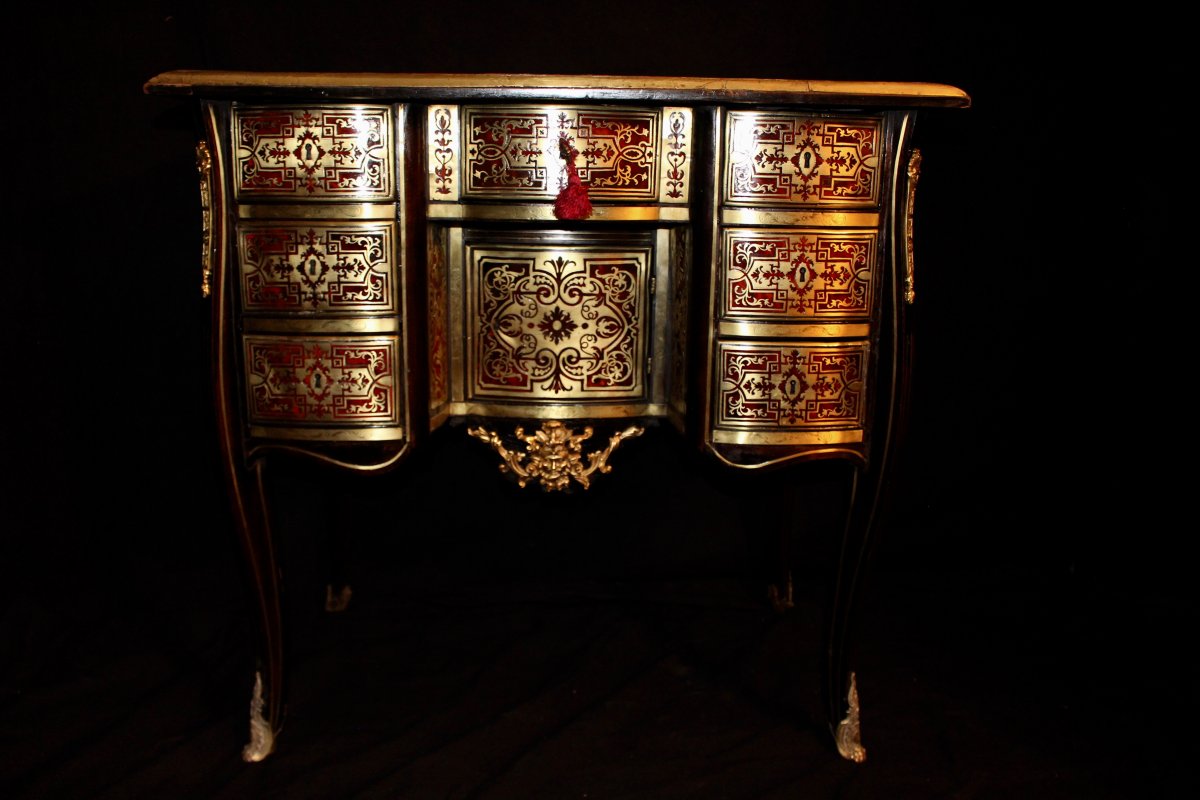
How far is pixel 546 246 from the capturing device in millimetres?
1647

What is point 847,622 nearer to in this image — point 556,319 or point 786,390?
point 786,390

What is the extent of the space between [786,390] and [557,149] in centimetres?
56

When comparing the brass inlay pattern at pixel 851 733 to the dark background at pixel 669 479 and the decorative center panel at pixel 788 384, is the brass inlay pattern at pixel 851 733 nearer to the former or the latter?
the dark background at pixel 669 479

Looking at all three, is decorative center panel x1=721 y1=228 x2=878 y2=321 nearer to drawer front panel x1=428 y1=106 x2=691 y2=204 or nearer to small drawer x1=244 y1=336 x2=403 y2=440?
drawer front panel x1=428 y1=106 x2=691 y2=204

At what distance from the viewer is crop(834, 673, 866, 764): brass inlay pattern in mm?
1776

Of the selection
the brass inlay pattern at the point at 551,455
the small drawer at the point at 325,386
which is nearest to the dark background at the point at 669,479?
the brass inlay pattern at the point at 551,455

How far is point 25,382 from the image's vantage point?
2.18 m


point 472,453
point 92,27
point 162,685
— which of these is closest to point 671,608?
point 472,453

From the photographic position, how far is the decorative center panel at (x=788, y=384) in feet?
5.16

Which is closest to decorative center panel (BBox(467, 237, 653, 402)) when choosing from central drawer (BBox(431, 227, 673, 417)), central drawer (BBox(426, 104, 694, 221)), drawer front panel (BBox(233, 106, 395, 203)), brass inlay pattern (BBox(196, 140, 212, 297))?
central drawer (BBox(431, 227, 673, 417))

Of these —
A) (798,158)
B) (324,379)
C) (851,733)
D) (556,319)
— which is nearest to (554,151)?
(556,319)

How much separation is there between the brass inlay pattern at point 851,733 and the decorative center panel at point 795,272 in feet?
2.47

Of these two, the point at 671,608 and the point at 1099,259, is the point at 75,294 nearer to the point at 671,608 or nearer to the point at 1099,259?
the point at 671,608

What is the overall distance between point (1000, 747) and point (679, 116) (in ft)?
4.48
